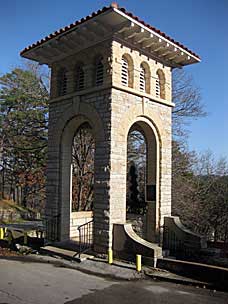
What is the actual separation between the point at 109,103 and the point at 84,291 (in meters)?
5.19

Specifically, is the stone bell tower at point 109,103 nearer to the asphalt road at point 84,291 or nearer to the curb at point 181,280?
the curb at point 181,280

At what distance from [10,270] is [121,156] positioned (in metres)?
4.41

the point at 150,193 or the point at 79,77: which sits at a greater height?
the point at 79,77

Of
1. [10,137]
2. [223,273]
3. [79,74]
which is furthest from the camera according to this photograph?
[10,137]

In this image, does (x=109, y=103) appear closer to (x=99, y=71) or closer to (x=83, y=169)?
(x=99, y=71)

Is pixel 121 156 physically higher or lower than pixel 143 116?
lower

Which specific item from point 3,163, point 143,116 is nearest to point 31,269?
point 143,116

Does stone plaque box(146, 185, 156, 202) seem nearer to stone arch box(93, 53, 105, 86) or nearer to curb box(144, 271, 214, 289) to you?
curb box(144, 271, 214, 289)

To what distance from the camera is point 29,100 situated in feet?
70.0

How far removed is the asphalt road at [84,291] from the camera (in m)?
6.06

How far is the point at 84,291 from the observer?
6.55 metres

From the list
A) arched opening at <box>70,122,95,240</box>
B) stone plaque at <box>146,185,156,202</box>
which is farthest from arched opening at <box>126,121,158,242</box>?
arched opening at <box>70,122,95,240</box>

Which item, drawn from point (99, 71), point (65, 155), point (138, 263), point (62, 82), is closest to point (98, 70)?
point (99, 71)

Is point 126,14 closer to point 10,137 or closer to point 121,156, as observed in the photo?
point 121,156
